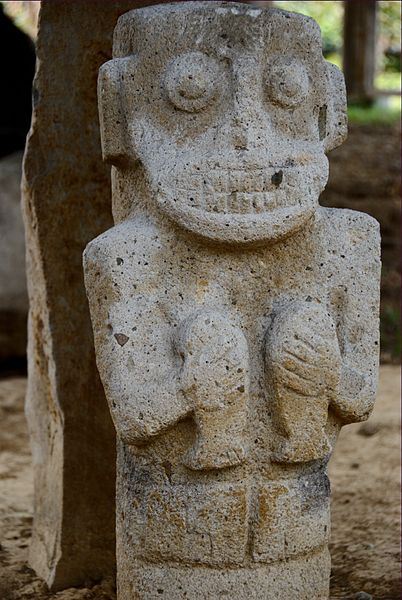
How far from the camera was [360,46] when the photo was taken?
443 inches

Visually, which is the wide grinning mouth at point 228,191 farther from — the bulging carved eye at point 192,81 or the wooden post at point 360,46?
the wooden post at point 360,46

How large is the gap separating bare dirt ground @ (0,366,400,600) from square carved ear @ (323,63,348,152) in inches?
59.4

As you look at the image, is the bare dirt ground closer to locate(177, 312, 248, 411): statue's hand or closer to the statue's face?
locate(177, 312, 248, 411): statue's hand

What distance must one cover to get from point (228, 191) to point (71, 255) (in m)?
1.07

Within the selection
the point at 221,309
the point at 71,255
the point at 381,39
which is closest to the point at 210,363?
the point at 221,309

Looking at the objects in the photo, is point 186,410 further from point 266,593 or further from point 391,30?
point 391,30

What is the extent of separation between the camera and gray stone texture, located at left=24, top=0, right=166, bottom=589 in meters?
3.28

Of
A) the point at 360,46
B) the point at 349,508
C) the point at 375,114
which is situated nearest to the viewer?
the point at 349,508

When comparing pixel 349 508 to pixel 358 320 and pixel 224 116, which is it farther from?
pixel 224 116

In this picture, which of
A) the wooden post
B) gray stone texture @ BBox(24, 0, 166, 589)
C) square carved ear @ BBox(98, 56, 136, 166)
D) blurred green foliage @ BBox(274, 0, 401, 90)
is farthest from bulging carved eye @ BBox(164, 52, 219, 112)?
blurred green foliage @ BBox(274, 0, 401, 90)

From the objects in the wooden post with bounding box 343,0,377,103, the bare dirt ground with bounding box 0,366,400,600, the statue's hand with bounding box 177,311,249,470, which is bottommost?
the bare dirt ground with bounding box 0,366,400,600

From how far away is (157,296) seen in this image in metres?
2.49

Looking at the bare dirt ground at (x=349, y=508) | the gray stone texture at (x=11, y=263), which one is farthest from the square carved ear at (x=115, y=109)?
the gray stone texture at (x=11, y=263)

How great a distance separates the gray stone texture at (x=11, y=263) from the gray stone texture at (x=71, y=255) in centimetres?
306
